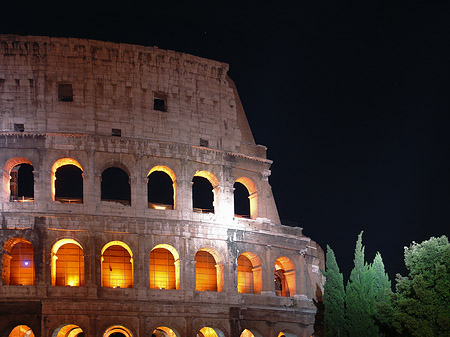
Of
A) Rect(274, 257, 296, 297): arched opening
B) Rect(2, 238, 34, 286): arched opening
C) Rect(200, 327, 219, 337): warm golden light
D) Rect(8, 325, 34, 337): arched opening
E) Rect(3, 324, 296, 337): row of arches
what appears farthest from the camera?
Rect(274, 257, 296, 297): arched opening

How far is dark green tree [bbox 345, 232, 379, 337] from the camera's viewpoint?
35344mm

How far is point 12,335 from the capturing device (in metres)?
36.4

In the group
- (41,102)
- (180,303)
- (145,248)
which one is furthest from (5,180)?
(180,303)

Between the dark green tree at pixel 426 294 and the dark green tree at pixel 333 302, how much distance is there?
4.08 metres

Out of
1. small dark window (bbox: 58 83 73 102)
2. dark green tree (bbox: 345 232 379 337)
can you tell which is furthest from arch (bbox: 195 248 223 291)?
small dark window (bbox: 58 83 73 102)

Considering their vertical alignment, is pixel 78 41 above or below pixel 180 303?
above

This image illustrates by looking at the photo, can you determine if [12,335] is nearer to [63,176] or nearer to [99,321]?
[99,321]

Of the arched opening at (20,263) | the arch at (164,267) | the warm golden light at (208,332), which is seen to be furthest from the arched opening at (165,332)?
the arched opening at (20,263)

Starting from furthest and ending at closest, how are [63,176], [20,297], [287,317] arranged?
1. [63,176]
2. [287,317]
3. [20,297]

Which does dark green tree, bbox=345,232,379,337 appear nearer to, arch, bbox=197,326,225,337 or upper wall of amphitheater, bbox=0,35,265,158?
arch, bbox=197,326,225,337

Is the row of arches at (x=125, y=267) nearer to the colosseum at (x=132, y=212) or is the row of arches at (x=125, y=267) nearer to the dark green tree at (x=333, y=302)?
the colosseum at (x=132, y=212)

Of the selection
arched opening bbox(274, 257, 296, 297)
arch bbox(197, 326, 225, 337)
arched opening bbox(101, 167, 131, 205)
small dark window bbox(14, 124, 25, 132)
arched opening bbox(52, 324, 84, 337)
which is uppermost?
arched opening bbox(101, 167, 131, 205)

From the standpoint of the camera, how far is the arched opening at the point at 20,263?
35625 mm

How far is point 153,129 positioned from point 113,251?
247 inches
